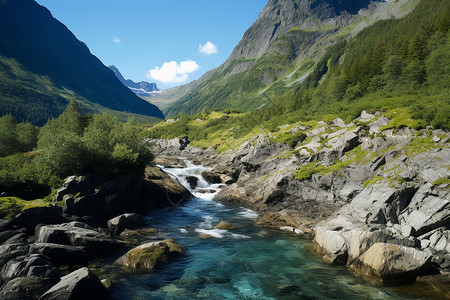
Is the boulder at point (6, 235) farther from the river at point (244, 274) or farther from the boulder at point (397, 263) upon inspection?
the boulder at point (397, 263)

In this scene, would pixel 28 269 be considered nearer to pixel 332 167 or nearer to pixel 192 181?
pixel 332 167

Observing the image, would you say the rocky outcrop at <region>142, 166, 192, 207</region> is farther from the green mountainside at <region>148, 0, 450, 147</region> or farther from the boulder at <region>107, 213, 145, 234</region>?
the green mountainside at <region>148, 0, 450, 147</region>

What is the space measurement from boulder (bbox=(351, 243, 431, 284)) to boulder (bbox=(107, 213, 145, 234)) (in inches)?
1110

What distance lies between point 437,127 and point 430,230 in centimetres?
1843

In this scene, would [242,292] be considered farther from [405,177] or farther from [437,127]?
[437,127]

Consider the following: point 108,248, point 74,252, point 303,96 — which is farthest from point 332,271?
point 303,96

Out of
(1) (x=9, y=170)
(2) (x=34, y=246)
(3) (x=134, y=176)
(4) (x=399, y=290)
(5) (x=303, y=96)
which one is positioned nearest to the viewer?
(4) (x=399, y=290)

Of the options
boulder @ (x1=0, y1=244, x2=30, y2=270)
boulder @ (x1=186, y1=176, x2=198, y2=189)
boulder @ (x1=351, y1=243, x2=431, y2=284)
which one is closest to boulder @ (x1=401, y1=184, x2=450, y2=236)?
boulder @ (x1=351, y1=243, x2=431, y2=284)

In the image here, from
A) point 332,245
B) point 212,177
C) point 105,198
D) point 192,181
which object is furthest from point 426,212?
point 192,181

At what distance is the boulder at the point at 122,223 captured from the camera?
31.3 metres

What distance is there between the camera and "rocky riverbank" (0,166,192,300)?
15.9 m

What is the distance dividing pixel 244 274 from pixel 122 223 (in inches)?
729

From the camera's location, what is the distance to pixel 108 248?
24.7 m

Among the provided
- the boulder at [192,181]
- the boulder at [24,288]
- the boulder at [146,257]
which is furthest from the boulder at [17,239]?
the boulder at [192,181]
